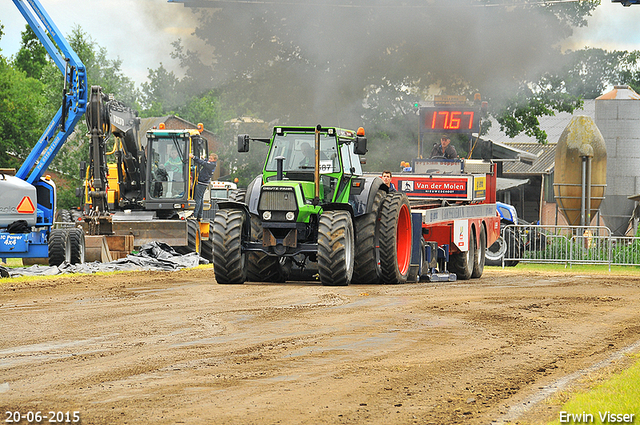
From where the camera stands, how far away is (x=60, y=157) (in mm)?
40031

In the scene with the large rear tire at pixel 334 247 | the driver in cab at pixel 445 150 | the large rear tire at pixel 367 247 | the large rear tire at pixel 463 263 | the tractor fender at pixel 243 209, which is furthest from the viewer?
the driver in cab at pixel 445 150

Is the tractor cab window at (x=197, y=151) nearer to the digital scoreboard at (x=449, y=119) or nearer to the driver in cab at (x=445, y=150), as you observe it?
the digital scoreboard at (x=449, y=119)

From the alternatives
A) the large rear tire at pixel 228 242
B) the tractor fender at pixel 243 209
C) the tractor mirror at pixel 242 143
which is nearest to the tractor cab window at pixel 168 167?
the tractor mirror at pixel 242 143

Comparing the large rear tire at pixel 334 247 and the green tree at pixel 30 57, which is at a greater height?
the green tree at pixel 30 57

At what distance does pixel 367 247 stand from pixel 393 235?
0.57 metres

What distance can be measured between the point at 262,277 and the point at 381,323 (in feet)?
19.3

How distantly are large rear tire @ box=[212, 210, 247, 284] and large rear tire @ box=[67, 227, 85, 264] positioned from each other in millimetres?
5310

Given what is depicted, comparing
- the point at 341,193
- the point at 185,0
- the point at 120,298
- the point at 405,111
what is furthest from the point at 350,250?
the point at 405,111

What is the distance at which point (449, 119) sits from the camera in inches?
832

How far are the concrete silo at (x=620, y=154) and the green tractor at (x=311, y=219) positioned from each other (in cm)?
2124

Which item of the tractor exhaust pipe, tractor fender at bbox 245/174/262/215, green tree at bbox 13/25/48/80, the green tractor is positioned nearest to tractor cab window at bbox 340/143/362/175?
the green tractor

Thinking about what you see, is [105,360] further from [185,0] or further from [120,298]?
[185,0]

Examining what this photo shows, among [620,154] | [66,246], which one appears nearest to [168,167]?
[66,246]

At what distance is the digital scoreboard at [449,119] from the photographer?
68.8ft
